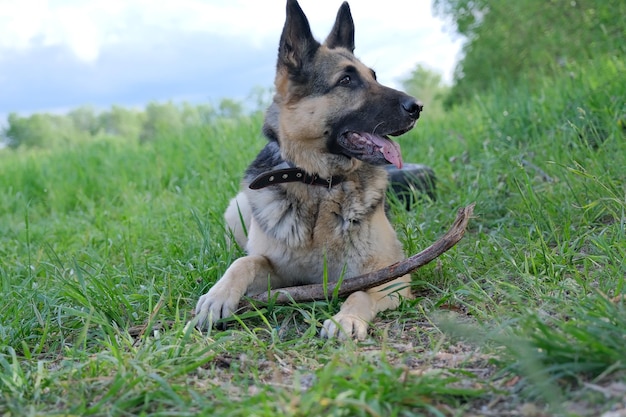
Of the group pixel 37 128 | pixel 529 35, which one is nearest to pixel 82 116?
pixel 37 128

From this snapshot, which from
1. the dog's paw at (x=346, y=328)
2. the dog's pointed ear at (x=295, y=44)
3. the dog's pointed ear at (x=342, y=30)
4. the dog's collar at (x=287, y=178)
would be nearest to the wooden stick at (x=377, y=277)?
the dog's paw at (x=346, y=328)

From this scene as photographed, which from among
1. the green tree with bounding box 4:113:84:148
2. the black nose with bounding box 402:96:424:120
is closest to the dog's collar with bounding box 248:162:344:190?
the black nose with bounding box 402:96:424:120

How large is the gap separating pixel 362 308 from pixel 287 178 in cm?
89

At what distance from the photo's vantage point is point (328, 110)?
346 cm

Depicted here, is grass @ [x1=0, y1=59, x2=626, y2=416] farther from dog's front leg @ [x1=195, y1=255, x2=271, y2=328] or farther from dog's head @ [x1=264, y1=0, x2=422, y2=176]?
dog's head @ [x1=264, y1=0, x2=422, y2=176]

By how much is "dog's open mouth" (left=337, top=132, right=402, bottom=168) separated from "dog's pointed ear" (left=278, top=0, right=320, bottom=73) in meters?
0.54

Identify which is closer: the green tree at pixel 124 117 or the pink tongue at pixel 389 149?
the pink tongue at pixel 389 149

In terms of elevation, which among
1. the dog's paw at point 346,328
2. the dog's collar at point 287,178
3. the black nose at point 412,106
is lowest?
the dog's paw at point 346,328

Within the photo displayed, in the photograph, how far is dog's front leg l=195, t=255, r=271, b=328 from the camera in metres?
2.88

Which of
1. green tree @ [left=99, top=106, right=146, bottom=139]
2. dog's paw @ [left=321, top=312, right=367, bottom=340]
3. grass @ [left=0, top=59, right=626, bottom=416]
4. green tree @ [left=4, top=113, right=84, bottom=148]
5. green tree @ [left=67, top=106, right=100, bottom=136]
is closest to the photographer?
grass @ [left=0, top=59, right=626, bottom=416]

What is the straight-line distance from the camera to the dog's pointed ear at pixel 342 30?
158 inches

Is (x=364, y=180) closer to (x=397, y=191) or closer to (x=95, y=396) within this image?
(x=397, y=191)

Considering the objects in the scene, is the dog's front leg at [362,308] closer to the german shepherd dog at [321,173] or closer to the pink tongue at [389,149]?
the german shepherd dog at [321,173]

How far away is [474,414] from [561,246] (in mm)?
1917
